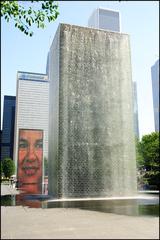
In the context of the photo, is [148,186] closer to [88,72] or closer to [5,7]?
[88,72]

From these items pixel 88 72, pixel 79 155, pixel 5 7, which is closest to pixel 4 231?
pixel 5 7

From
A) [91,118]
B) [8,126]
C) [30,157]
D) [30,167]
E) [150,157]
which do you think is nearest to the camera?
[91,118]

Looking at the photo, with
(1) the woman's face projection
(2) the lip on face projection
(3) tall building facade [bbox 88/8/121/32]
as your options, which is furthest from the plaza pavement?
(3) tall building facade [bbox 88/8/121/32]

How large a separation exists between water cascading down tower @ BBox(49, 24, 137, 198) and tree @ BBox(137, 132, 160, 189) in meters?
13.9

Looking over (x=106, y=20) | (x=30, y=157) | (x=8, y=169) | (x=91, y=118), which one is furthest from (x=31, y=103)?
(x=91, y=118)

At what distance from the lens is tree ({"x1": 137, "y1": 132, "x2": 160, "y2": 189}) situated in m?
32.8

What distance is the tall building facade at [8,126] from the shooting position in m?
156

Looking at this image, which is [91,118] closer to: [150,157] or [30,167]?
[150,157]

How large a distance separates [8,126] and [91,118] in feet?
496

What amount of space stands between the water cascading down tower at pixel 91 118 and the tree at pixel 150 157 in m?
13.9

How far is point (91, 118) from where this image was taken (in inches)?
780

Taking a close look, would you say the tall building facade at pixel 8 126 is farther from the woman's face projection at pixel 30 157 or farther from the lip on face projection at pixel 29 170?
the lip on face projection at pixel 29 170

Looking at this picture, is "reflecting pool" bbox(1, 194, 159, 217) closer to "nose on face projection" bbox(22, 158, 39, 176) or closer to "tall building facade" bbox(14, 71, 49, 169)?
"nose on face projection" bbox(22, 158, 39, 176)

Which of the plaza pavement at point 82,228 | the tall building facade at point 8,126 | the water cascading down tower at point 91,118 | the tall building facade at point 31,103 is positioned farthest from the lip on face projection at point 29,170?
the tall building facade at point 8,126
